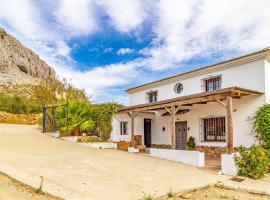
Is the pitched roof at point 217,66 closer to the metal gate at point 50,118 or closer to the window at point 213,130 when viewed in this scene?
the window at point 213,130

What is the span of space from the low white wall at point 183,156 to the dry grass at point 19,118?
12.6m

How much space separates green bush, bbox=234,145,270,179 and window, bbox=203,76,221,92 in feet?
18.6

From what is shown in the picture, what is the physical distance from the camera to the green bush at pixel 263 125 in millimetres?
12922

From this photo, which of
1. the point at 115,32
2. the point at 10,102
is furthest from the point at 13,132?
the point at 115,32

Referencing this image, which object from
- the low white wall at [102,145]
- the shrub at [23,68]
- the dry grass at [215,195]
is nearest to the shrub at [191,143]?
the low white wall at [102,145]

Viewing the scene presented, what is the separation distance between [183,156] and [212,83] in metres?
5.31

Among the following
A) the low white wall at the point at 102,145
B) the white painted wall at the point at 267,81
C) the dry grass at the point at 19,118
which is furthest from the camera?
the dry grass at the point at 19,118

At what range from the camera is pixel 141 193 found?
7.33 metres

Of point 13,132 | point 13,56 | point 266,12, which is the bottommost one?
point 13,132

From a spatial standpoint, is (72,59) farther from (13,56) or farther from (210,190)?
(210,190)

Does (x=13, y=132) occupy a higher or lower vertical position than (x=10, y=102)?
lower

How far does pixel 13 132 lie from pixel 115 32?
10.3m

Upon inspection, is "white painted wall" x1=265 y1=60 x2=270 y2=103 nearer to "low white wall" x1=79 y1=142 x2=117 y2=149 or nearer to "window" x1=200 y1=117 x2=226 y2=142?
"window" x1=200 y1=117 x2=226 y2=142

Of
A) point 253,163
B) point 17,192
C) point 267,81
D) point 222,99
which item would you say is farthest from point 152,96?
point 17,192
